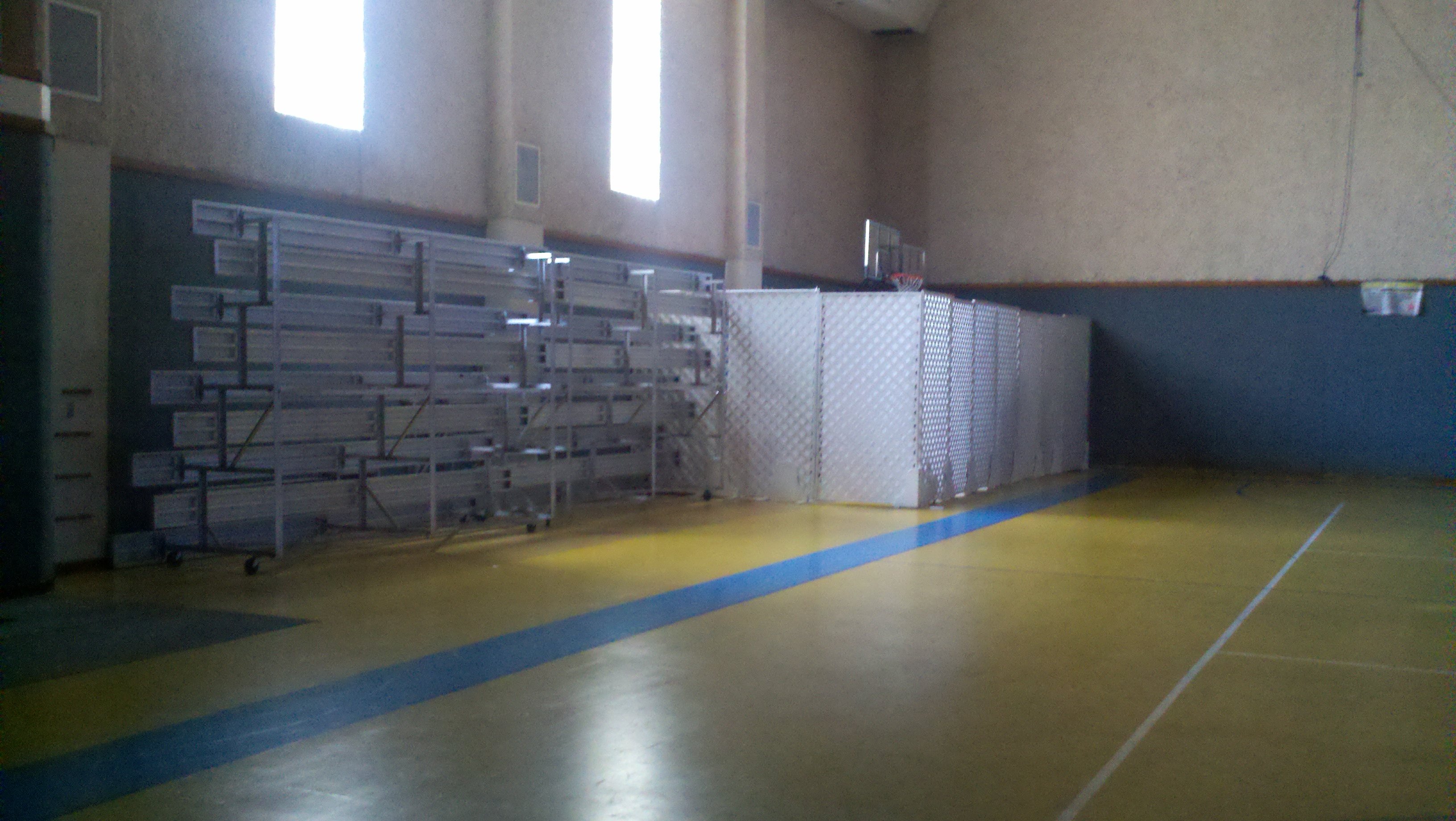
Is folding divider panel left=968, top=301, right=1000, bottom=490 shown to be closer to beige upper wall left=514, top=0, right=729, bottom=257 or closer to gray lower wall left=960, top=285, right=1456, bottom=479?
beige upper wall left=514, top=0, right=729, bottom=257

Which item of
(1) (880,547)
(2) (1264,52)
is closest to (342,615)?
(1) (880,547)

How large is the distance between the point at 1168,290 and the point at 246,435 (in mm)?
13493

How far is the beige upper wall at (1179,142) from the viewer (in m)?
15.5

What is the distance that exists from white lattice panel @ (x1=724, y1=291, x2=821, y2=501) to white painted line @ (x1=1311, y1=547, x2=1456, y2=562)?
15.6ft

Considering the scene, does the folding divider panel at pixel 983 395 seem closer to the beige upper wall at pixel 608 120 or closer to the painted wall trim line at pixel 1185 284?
the beige upper wall at pixel 608 120

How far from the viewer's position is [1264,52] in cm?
1627

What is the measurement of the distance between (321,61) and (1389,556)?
9392 mm

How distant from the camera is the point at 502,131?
11242mm

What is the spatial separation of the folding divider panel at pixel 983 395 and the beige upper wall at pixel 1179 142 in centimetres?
481

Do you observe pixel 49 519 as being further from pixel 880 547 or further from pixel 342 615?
pixel 880 547

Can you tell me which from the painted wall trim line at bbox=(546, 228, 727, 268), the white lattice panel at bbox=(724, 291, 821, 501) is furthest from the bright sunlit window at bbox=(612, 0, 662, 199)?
the white lattice panel at bbox=(724, 291, 821, 501)

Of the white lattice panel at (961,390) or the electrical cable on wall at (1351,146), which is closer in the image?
the white lattice panel at (961,390)

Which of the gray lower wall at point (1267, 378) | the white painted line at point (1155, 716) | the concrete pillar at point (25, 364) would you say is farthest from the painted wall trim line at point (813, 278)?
the concrete pillar at point (25, 364)

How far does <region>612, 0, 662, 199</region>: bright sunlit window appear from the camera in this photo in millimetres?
13070
